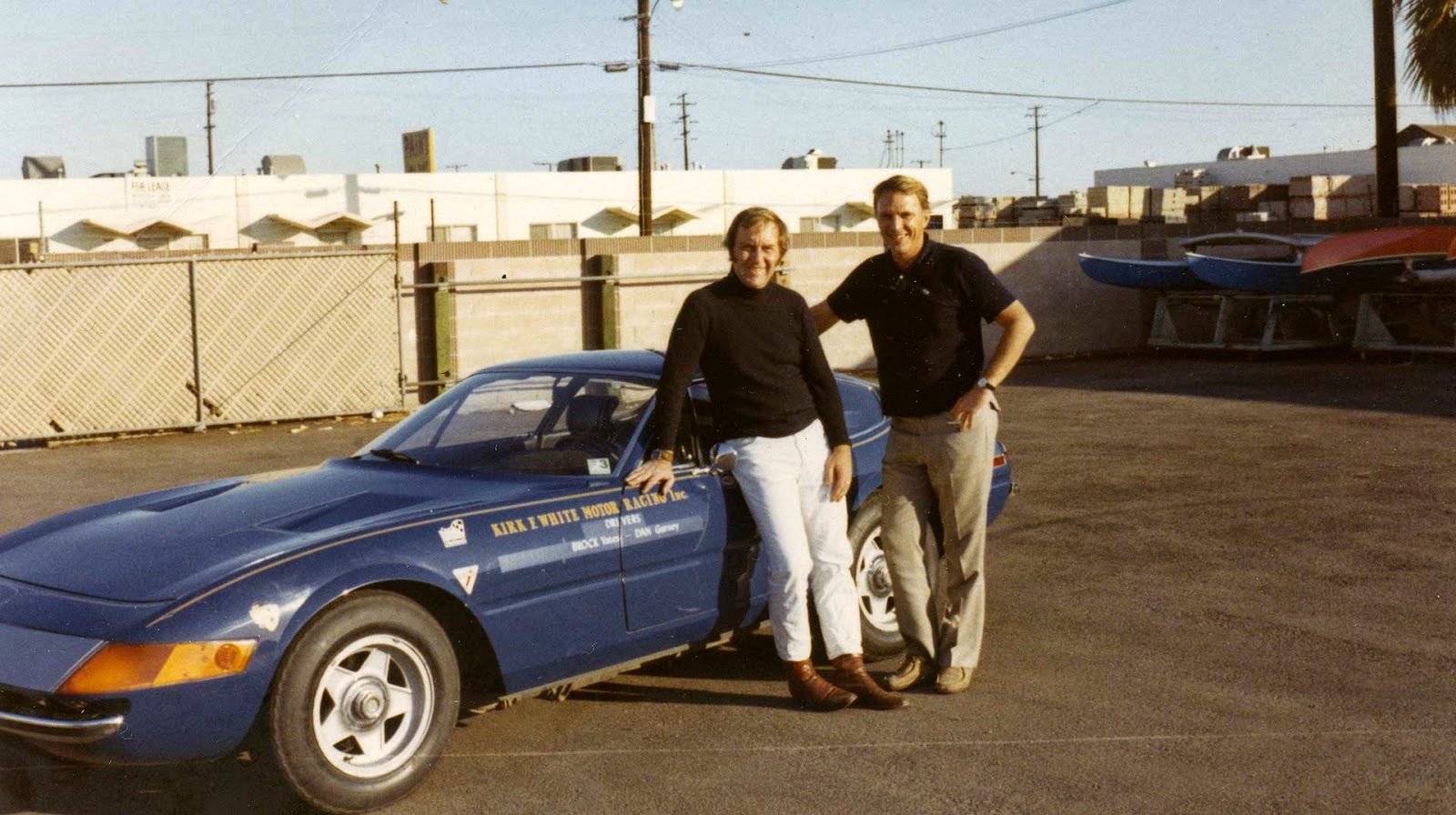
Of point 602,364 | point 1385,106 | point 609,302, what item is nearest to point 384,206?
point 609,302

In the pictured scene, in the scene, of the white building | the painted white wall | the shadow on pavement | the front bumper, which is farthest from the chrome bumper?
the painted white wall

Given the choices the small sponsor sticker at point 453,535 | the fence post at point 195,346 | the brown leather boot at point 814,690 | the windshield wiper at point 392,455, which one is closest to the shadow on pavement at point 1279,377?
the fence post at point 195,346

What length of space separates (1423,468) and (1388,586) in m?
4.06

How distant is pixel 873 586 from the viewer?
6250 mm

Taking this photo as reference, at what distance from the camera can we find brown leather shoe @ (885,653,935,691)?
5.73 m

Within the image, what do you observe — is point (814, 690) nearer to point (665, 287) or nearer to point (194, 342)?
point (194, 342)

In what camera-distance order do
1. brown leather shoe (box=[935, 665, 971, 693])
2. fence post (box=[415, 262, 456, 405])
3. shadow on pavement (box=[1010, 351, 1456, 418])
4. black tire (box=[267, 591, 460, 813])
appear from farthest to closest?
fence post (box=[415, 262, 456, 405]) → shadow on pavement (box=[1010, 351, 1456, 418]) → brown leather shoe (box=[935, 665, 971, 693]) → black tire (box=[267, 591, 460, 813])

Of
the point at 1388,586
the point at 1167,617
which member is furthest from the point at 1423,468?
the point at 1167,617

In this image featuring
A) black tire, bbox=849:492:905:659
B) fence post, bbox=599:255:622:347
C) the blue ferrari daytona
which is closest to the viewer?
the blue ferrari daytona

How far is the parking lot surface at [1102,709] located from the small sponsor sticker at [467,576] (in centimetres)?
65

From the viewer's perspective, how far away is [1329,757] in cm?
490

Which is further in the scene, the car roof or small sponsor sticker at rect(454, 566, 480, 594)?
the car roof

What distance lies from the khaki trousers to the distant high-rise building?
5534cm

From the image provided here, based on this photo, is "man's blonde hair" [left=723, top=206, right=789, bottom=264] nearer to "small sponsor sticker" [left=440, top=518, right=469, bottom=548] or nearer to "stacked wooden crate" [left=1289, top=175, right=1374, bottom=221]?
"small sponsor sticker" [left=440, top=518, right=469, bottom=548]
